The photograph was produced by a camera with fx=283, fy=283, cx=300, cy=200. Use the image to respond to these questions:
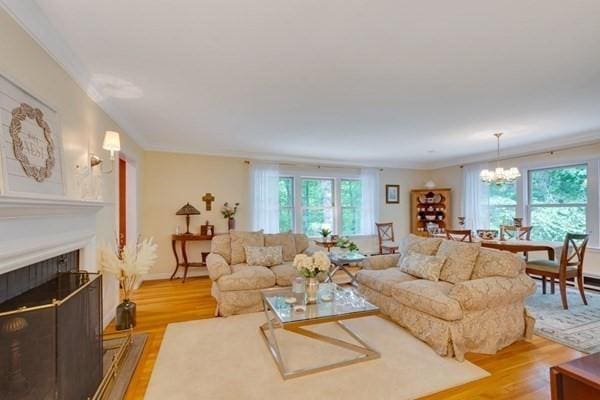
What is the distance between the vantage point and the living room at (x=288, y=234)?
165 centimetres

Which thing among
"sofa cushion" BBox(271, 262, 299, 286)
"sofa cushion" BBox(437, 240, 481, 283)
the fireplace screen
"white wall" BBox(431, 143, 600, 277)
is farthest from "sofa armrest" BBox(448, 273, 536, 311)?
"white wall" BBox(431, 143, 600, 277)

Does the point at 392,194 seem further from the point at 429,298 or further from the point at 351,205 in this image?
the point at 429,298

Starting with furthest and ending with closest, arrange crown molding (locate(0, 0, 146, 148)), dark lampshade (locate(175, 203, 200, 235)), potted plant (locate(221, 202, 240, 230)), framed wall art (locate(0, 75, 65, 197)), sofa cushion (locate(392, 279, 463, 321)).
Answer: potted plant (locate(221, 202, 240, 230)) → dark lampshade (locate(175, 203, 200, 235)) → sofa cushion (locate(392, 279, 463, 321)) → crown molding (locate(0, 0, 146, 148)) → framed wall art (locate(0, 75, 65, 197))

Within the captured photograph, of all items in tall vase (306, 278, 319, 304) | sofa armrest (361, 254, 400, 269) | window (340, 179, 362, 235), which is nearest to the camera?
tall vase (306, 278, 319, 304)

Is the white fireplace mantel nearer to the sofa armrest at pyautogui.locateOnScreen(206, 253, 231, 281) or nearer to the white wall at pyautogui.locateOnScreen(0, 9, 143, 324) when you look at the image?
the white wall at pyautogui.locateOnScreen(0, 9, 143, 324)

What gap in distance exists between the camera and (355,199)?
687cm

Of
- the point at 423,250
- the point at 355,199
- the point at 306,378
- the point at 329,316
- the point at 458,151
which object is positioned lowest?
the point at 306,378

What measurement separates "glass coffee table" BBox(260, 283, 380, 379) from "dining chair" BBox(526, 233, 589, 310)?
2.85 m

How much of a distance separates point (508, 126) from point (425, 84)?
226cm

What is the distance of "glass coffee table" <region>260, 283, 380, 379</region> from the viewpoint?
221 cm

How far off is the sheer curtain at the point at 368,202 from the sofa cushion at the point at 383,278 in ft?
10.4

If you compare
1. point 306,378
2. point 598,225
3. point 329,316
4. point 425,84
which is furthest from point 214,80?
point 598,225

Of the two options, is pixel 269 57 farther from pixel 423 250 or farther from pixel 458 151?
pixel 458 151

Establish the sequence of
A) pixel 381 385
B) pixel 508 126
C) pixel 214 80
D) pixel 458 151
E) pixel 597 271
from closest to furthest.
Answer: pixel 381 385 < pixel 214 80 < pixel 508 126 < pixel 597 271 < pixel 458 151
